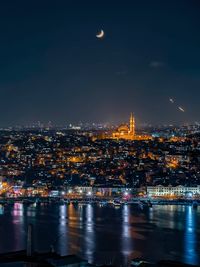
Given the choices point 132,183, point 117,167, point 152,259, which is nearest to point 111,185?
point 132,183

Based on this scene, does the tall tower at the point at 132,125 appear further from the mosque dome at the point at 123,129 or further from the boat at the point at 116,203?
the boat at the point at 116,203

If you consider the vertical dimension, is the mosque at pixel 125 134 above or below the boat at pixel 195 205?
above

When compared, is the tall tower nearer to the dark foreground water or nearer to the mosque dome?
the mosque dome

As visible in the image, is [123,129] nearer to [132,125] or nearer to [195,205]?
[132,125]

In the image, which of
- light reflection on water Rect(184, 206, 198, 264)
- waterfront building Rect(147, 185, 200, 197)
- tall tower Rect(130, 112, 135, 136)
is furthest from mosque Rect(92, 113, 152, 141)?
light reflection on water Rect(184, 206, 198, 264)

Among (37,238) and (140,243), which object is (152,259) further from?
(37,238)

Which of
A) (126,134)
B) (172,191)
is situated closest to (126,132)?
(126,134)

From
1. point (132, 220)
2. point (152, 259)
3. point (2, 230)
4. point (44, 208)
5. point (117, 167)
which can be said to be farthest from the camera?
point (117, 167)

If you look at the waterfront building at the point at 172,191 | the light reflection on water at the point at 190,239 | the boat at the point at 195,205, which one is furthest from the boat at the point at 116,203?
the light reflection on water at the point at 190,239
